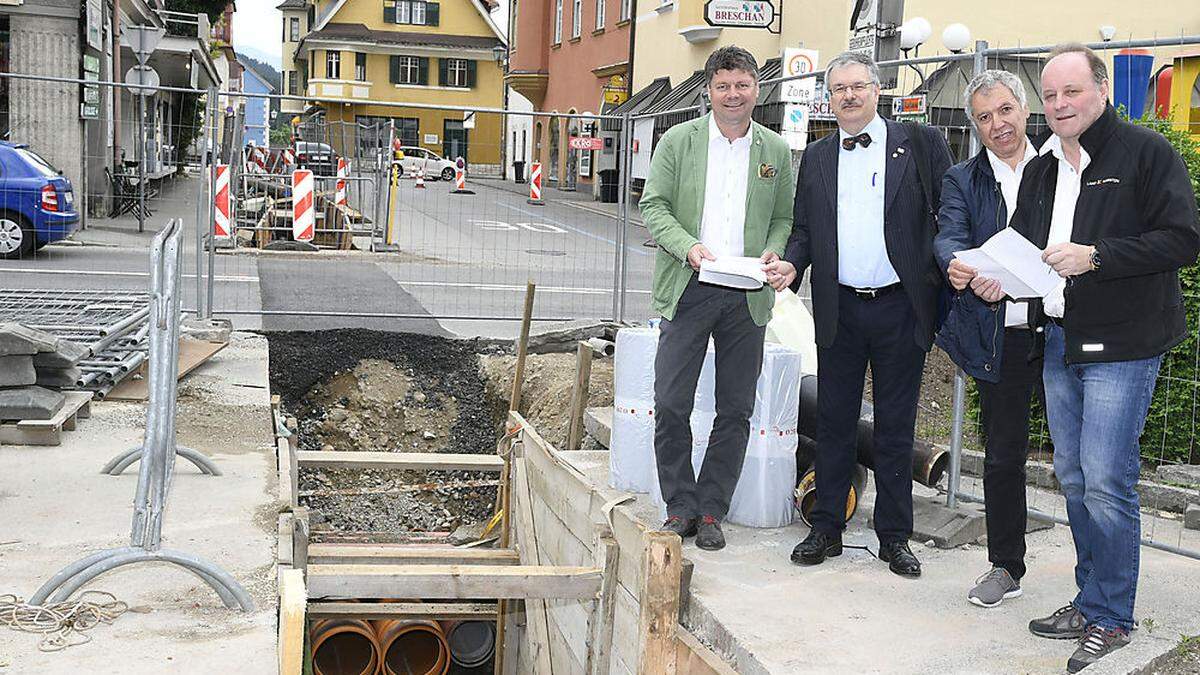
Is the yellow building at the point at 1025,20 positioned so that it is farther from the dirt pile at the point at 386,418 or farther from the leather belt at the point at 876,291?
the leather belt at the point at 876,291

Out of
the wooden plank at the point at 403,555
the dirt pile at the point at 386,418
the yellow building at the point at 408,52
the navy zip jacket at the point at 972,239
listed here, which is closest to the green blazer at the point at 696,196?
the navy zip jacket at the point at 972,239

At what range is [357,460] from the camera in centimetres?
799

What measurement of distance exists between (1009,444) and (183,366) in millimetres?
5737

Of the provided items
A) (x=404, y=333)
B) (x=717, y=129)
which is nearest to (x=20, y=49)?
(x=404, y=333)

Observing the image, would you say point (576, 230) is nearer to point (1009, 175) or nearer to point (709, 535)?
point (709, 535)

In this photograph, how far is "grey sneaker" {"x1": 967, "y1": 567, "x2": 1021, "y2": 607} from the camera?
15.8 ft

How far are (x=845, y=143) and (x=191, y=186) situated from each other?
2408 centimetres

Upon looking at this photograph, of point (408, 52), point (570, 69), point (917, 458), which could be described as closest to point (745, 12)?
point (570, 69)

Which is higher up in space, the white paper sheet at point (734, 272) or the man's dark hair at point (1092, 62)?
the man's dark hair at point (1092, 62)

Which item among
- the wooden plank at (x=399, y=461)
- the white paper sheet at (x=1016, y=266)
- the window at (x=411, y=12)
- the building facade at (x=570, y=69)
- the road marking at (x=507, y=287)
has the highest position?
the window at (x=411, y=12)

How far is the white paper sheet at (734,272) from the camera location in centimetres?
518

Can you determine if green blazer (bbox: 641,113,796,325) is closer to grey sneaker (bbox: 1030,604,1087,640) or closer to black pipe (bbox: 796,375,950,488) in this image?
black pipe (bbox: 796,375,950,488)

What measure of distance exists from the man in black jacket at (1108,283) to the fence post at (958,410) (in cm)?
147

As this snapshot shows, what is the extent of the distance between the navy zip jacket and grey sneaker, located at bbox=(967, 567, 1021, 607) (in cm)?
79
